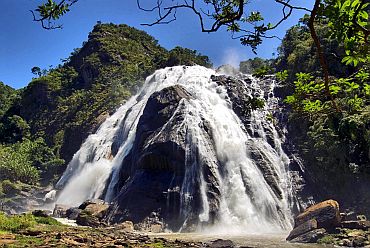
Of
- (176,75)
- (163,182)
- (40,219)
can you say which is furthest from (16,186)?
(40,219)

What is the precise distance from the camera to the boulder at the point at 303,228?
1764 cm

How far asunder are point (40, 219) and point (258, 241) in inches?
417

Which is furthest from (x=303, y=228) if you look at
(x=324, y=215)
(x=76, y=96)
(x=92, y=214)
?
(x=76, y=96)

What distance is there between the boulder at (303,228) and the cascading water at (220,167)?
517 centimetres

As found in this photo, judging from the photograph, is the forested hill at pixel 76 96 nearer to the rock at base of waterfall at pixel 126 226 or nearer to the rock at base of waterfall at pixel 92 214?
the rock at base of waterfall at pixel 92 214

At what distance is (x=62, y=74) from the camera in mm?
80938

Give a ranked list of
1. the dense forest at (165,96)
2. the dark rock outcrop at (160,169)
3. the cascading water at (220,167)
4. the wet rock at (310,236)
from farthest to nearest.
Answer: the cascading water at (220,167)
the dark rock outcrop at (160,169)
the wet rock at (310,236)
the dense forest at (165,96)

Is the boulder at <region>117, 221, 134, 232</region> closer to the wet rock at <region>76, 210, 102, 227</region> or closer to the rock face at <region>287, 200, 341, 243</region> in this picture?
the wet rock at <region>76, 210, 102, 227</region>

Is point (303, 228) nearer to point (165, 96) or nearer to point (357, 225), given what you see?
point (357, 225)

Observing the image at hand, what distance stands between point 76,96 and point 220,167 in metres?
50.3

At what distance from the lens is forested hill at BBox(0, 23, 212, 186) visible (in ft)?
185

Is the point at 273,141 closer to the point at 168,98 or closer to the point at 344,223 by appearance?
the point at 168,98

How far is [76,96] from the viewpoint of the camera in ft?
235

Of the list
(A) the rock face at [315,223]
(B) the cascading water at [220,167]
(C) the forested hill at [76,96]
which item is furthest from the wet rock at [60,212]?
(C) the forested hill at [76,96]
